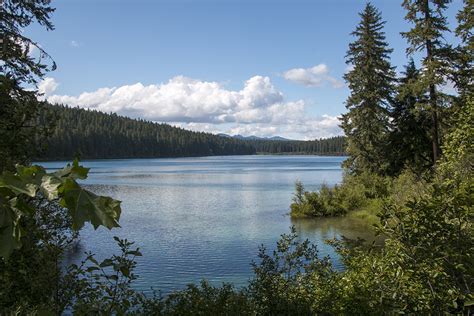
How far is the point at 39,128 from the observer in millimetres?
7652

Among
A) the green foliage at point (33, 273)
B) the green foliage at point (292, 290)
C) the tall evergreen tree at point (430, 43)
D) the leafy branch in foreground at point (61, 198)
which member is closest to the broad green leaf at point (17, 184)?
the leafy branch in foreground at point (61, 198)

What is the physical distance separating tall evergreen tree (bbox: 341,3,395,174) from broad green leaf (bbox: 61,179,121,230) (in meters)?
31.7

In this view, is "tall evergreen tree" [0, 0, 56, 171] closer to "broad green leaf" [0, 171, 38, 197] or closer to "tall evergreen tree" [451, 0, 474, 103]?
"broad green leaf" [0, 171, 38, 197]

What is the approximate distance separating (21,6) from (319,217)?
23.3m

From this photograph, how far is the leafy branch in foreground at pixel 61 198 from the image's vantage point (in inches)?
59.6

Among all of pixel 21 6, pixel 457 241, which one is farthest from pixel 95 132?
pixel 457 241

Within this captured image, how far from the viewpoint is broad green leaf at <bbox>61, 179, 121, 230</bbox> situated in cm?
150

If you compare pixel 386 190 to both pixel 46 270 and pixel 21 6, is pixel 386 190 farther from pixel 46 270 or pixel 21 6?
pixel 46 270

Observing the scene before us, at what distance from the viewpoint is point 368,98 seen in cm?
3241

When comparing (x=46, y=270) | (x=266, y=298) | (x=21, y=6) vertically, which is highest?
(x=21, y=6)

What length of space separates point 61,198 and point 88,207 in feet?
0.49

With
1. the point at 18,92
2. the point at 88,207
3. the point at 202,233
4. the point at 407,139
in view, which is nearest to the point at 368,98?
the point at 407,139

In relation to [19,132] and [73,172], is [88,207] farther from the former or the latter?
[19,132]

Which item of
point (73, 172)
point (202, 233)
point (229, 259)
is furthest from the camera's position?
point (202, 233)
